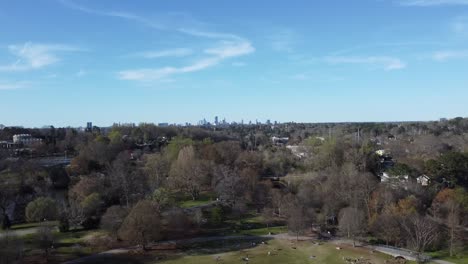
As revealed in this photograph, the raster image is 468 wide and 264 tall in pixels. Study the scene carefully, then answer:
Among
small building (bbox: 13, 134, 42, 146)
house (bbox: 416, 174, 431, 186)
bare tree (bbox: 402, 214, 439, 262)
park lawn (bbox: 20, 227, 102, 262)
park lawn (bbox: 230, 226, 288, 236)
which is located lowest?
park lawn (bbox: 230, 226, 288, 236)

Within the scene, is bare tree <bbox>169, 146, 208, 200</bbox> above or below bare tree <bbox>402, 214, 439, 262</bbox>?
above

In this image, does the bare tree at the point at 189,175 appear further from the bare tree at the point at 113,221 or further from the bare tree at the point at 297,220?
the bare tree at the point at 297,220

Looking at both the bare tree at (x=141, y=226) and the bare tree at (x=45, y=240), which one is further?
the bare tree at (x=141, y=226)

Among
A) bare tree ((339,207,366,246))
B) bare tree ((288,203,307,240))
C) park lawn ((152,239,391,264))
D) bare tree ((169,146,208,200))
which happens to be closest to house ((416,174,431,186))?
bare tree ((339,207,366,246))

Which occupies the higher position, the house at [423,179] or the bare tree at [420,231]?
the house at [423,179]

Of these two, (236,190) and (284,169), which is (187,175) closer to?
(236,190)

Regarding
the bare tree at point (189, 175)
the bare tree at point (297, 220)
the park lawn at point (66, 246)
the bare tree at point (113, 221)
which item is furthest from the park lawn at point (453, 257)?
the bare tree at point (189, 175)

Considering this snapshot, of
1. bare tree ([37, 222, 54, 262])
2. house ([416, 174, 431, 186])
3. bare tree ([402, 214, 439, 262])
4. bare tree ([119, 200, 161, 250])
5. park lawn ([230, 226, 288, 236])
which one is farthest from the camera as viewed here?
house ([416, 174, 431, 186])

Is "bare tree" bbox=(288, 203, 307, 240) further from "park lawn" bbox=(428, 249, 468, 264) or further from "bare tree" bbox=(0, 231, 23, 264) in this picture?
"bare tree" bbox=(0, 231, 23, 264)

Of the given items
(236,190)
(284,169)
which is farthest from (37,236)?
(284,169)

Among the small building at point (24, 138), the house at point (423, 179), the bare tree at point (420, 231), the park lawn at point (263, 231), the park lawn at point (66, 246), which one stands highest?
the small building at point (24, 138)
